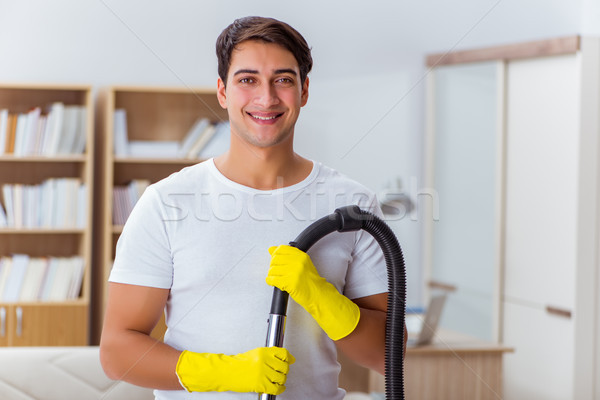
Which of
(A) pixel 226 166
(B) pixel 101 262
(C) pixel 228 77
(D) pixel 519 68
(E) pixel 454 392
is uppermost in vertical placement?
(D) pixel 519 68

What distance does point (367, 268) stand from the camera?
56.5 inches

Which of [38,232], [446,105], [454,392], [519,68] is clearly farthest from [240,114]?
[446,105]

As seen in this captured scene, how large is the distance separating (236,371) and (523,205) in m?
2.74

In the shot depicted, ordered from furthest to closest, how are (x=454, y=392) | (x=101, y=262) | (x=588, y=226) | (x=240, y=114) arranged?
(x=101, y=262)
(x=588, y=226)
(x=454, y=392)
(x=240, y=114)

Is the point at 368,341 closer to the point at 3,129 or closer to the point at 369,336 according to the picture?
the point at 369,336

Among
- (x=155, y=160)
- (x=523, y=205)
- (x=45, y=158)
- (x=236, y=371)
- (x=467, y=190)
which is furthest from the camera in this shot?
(x=467, y=190)

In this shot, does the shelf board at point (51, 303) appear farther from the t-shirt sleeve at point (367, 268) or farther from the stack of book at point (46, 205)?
the t-shirt sleeve at point (367, 268)

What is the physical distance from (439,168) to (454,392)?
1677 millimetres

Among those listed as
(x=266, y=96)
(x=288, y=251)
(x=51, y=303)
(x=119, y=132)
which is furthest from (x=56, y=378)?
(x=119, y=132)

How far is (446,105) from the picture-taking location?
413 centimetres

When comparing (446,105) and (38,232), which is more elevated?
(446,105)

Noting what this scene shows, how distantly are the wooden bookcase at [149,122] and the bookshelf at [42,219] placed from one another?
0.11 meters

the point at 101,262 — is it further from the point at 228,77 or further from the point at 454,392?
the point at 228,77

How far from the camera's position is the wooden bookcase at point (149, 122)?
11.7ft
